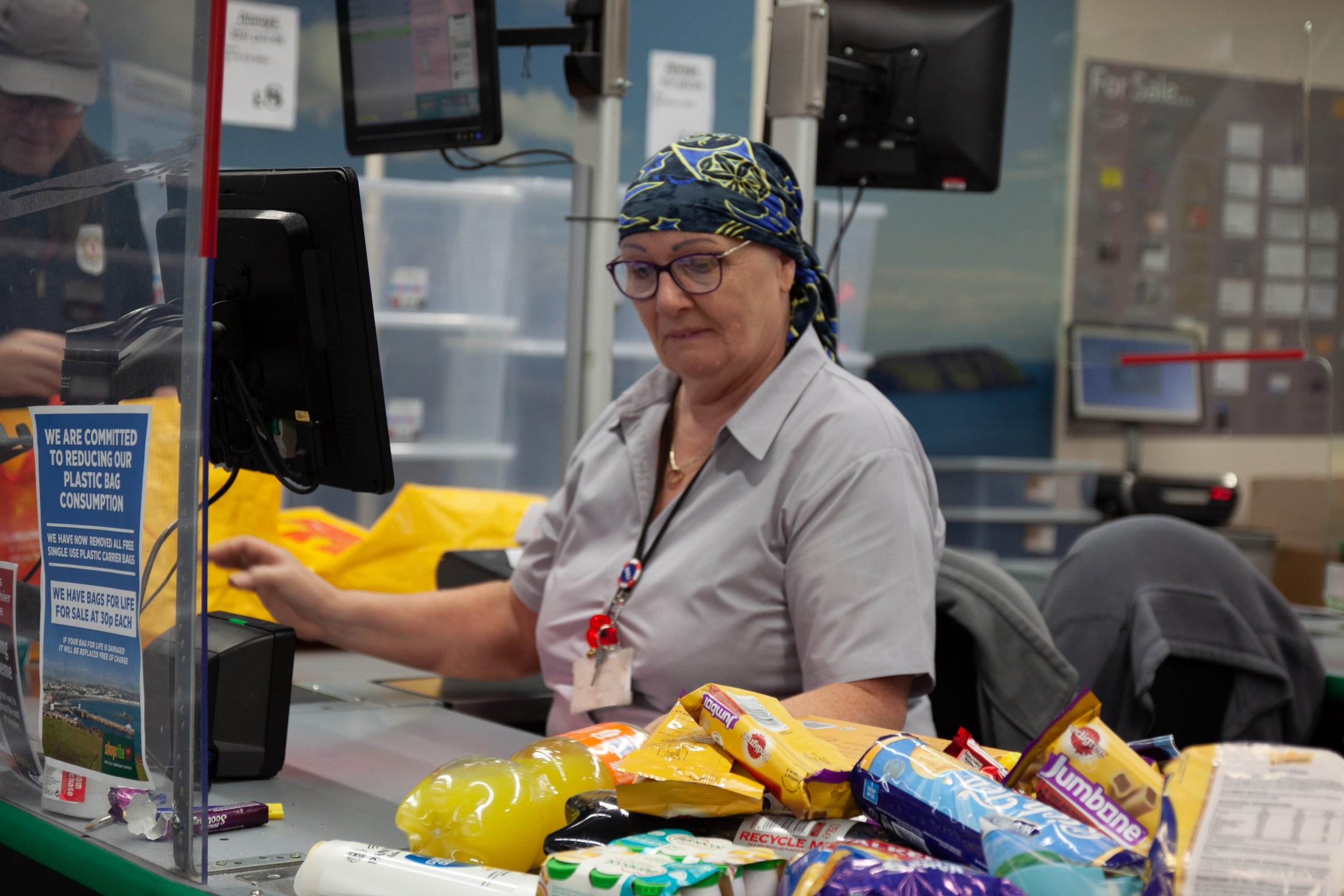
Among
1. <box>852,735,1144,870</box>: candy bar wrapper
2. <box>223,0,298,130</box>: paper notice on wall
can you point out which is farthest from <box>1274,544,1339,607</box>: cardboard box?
<box>852,735,1144,870</box>: candy bar wrapper

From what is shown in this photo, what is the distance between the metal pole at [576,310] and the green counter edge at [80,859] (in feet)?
4.60

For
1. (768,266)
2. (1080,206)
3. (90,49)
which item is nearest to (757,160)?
(768,266)

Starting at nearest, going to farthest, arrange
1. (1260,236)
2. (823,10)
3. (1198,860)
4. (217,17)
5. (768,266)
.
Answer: (1198,860)
(217,17)
(768,266)
(823,10)
(1260,236)

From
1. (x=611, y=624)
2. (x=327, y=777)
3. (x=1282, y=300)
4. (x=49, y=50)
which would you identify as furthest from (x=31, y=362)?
(x=1282, y=300)

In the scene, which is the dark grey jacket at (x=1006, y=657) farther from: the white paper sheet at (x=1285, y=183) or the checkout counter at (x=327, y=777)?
the white paper sheet at (x=1285, y=183)

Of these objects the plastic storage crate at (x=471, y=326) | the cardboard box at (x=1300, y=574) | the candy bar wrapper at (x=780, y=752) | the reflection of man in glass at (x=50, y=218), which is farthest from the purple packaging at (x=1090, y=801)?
the cardboard box at (x=1300, y=574)

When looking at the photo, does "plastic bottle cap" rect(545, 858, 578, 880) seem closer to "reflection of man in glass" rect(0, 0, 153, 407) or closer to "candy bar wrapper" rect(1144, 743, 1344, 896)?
"candy bar wrapper" rect(1144, 743, 1344, 896)

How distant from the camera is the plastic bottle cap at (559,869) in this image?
768 millimetres

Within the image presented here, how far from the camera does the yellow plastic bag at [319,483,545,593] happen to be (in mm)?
2393

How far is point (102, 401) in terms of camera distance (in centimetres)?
98

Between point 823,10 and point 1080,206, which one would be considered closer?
point 823,10

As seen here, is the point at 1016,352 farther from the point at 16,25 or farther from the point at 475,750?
the point at 16,25

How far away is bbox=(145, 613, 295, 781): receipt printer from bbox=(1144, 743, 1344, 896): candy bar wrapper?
0.93 meters

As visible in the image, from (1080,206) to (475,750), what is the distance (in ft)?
15.4
